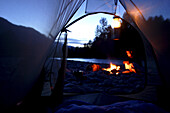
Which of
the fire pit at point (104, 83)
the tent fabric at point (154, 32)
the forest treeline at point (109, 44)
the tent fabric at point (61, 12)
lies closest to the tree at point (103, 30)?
the forest treeline at point (109, 44)

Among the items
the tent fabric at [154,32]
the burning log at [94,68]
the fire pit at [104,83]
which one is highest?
the tent fabric at [154,32]

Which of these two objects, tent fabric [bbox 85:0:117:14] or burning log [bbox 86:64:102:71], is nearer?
tent fabric [bbox 85:0:117:14]

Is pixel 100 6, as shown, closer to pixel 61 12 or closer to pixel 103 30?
pixel 61 12

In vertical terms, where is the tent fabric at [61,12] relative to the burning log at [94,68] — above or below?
above

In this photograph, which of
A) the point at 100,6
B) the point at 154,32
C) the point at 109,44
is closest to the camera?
the point at 154,32

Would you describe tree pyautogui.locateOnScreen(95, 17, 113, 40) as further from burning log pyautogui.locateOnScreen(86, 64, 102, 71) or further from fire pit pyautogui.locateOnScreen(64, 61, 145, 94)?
fire pit pyautogui.locateOnScreen(64, 61, 145, 94)

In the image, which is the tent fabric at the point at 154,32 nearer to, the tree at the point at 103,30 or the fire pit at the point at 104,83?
the fire pit at the point at 104,83

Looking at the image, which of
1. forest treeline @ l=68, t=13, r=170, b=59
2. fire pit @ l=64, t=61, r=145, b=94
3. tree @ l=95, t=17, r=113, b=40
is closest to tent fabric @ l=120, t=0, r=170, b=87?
fire pit @ l=64, t=61, r=145, b=94

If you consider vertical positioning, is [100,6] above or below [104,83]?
above

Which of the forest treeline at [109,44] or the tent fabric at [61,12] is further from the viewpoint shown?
the forest treeline at [109,44]

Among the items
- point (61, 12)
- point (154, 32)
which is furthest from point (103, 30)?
point (61, 12)

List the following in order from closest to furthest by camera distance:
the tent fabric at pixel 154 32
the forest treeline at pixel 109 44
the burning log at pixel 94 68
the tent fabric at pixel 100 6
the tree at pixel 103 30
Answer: the tent fabric at pixel 154 32
the tent fabric at pixel 100 6
the burning log at pixel 94 68
the forest treeline at pixel 109 44
the tree at pixel 103 30

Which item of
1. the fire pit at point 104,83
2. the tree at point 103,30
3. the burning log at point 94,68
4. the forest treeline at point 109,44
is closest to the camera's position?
the fire pit at point 104,83

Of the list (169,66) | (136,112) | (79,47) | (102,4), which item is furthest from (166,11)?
(79,47)
